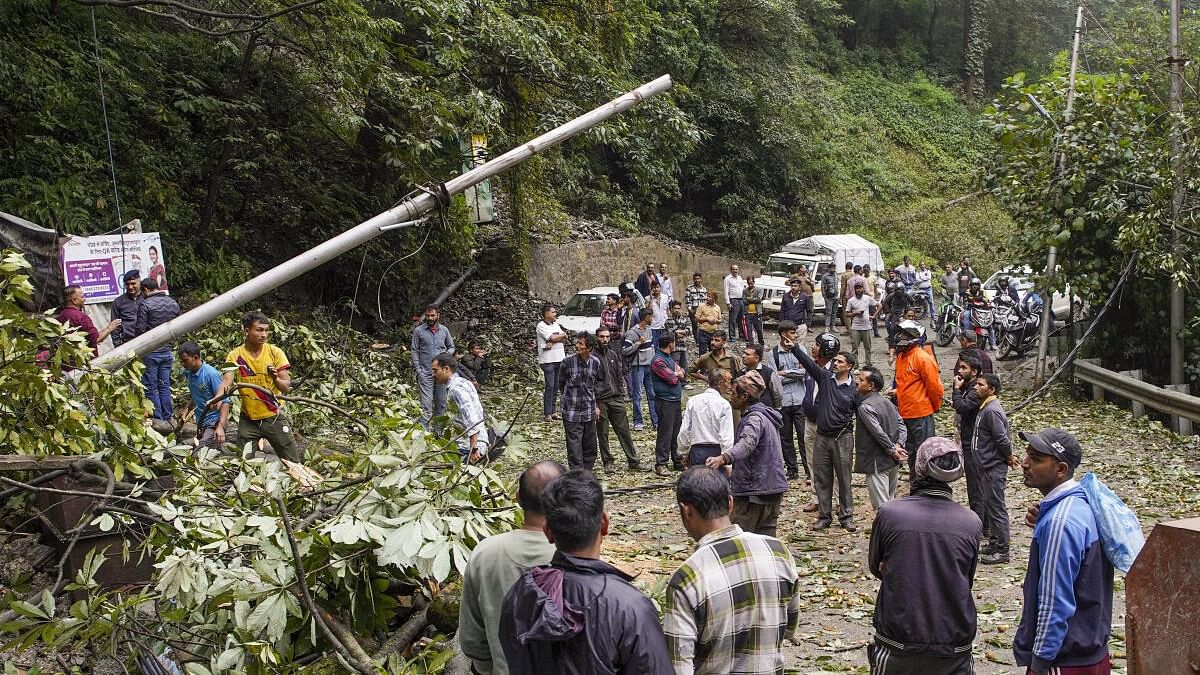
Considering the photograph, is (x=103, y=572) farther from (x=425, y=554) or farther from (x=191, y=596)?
(x=425, y=554)

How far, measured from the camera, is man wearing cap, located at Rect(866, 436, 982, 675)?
177 inches

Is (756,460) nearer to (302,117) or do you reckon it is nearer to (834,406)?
(834,406)

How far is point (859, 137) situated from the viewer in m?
44.1

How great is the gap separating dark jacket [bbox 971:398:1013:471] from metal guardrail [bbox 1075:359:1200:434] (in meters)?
6.13

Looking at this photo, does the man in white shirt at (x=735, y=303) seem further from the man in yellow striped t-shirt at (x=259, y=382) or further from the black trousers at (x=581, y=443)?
the man in yellow striped t-shirt at (x=259, y=382)

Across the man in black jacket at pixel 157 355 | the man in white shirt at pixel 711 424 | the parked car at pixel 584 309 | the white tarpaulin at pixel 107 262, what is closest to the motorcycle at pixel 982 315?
the parked car at pixel 584 309

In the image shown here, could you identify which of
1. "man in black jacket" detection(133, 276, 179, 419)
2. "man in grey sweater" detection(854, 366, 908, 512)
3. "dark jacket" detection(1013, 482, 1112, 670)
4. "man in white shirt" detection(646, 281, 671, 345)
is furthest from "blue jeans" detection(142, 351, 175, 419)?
"dark jacket" detection(1013, 482, 1112, 670)

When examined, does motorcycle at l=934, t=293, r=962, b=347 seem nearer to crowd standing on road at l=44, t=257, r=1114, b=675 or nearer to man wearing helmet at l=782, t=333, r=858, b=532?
crowd standing on road at l=44, t=257, r=1114, b=675

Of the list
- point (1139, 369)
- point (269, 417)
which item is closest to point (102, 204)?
point (269, 417)

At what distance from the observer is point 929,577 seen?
451cm

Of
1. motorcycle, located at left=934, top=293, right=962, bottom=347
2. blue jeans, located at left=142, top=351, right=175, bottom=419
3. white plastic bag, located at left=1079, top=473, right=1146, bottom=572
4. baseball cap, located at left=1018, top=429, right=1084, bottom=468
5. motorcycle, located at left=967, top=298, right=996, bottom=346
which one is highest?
baseball cap, located at left=1018, top=429, right=1084, bottom=468

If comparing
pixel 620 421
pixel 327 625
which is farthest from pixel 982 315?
pixel 327 625

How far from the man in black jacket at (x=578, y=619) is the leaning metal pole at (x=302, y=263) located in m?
4.66

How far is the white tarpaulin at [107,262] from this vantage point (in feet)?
38.9
